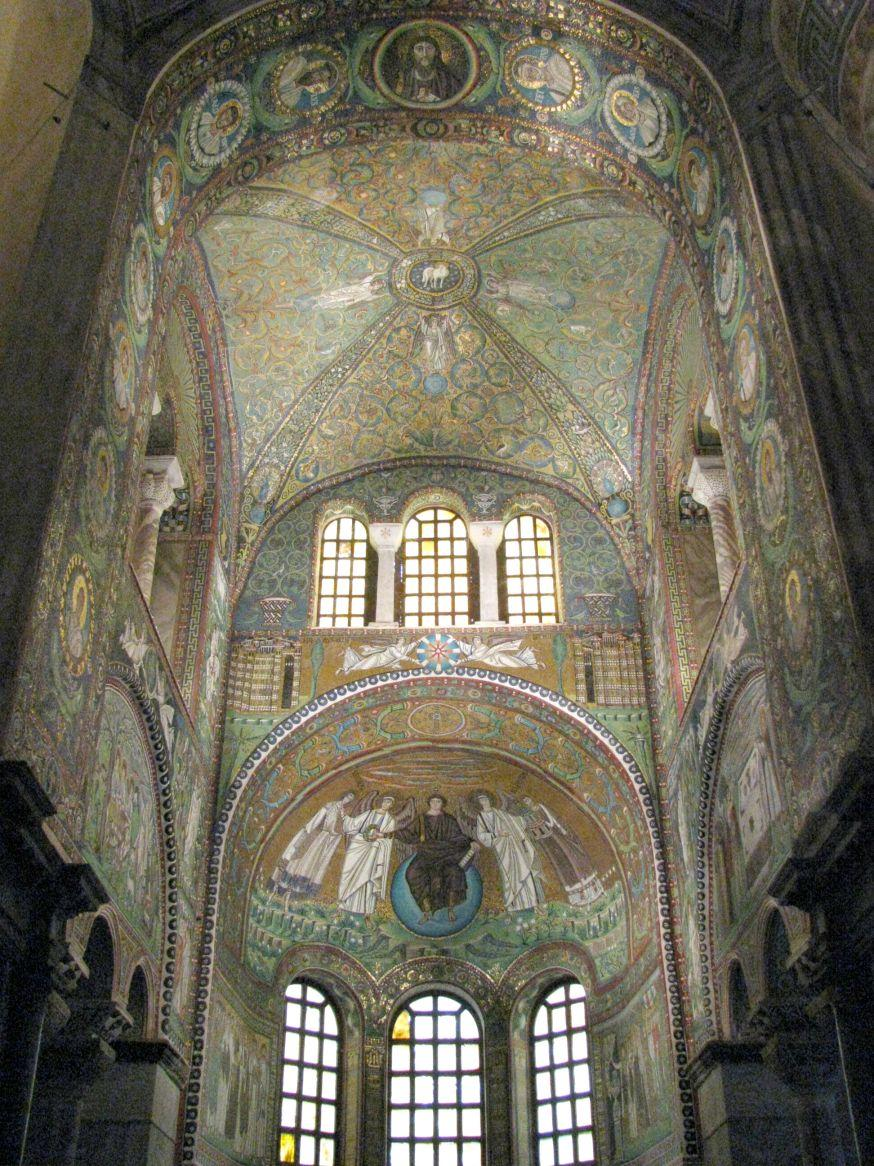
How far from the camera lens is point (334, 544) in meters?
17.8

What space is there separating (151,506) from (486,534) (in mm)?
4988

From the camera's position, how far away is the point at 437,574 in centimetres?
1755

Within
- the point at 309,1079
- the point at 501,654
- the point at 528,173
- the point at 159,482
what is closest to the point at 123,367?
the point at 159,482

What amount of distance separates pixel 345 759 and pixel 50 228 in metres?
8.78

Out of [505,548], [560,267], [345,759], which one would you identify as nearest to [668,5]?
[560,267]

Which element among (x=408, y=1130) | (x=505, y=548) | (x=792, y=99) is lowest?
(x=408, y=1130)

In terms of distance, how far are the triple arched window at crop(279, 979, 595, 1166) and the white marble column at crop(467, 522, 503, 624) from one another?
4888 millimetres

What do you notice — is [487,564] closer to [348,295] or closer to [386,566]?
[386,566]

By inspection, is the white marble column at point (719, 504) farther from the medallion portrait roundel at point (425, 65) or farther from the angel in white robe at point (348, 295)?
the medallion portrait roundel at point (425, 65)

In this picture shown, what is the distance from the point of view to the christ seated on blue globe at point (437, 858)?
667 inches

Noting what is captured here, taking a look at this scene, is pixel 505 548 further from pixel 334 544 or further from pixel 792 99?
pixel 792 99

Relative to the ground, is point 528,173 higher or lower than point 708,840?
higher

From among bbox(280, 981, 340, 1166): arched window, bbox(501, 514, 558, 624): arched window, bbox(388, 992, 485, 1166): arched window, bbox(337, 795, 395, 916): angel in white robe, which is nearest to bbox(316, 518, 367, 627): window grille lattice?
bbox(501, 514, 558, 624): arched window

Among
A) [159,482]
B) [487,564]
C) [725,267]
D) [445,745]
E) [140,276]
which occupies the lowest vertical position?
[445,745]
